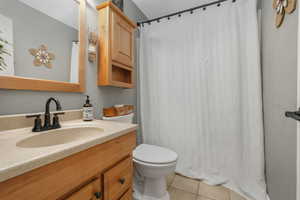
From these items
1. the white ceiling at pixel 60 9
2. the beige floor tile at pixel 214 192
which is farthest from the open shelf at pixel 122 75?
the beige floor tile at pixel 214 192

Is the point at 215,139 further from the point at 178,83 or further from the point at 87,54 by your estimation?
the point at 87,54

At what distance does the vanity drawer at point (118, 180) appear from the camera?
614 mm

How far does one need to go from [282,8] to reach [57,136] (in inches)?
63.2

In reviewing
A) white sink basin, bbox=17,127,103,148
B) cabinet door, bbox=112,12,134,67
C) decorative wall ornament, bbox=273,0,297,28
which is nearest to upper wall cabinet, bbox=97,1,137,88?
cabinet door, bbox=112,12,134,67

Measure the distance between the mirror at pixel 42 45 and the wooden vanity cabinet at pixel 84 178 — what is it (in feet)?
1.91

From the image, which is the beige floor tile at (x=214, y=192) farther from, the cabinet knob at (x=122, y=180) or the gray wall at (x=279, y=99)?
the cabinet knob at (x=122, y=180)

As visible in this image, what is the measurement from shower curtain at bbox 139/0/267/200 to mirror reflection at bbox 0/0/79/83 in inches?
35.1

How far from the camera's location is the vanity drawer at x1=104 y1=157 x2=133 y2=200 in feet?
2.01

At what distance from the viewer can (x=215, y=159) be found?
1429 millimetres

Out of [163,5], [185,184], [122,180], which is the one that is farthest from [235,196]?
[163,5]

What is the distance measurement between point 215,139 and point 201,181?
510 mm

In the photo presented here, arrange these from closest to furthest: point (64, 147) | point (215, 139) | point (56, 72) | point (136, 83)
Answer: point (64, 147) < point (56, 72) < point (215, 139) < point (136, 83)

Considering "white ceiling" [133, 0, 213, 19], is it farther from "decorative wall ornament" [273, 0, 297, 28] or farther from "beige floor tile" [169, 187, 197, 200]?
"beige floor tile" [169, 187, 197, 200]

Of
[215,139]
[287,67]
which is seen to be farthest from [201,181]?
[287,67]
